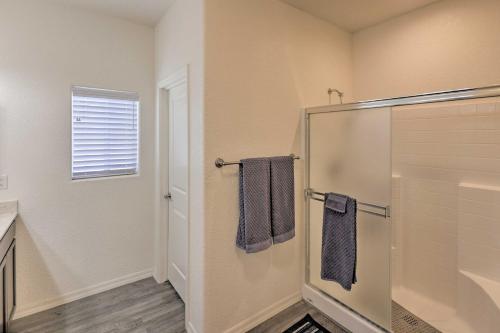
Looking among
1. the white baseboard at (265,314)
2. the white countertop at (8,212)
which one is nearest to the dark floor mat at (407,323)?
the white baseboard at (265,314)

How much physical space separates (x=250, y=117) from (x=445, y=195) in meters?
1.77

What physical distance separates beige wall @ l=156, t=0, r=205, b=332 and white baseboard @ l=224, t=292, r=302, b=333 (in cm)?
32

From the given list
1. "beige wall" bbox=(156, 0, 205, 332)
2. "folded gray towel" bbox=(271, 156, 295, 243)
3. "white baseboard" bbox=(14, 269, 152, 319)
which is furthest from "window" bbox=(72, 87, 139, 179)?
"folded gray towel" bbox=(271, 156, 295, 243)

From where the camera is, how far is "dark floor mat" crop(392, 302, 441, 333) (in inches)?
76.1

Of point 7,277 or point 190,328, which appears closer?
point 7,277

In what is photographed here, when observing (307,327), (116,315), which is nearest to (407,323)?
(307,327)

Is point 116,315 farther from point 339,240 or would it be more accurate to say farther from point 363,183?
point 363,183

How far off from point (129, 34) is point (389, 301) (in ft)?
10.2

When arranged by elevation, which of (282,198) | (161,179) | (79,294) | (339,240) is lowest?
(79,294)

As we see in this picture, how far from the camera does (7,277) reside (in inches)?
67.8

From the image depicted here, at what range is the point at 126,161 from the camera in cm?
253

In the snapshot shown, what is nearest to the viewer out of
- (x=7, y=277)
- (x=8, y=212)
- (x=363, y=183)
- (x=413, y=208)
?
(x=7, y=277)

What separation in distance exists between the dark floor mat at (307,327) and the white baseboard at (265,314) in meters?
0.20

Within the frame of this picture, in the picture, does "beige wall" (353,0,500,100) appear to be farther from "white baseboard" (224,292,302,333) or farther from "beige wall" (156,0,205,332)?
"white baseboard" (224,292,302,333)
